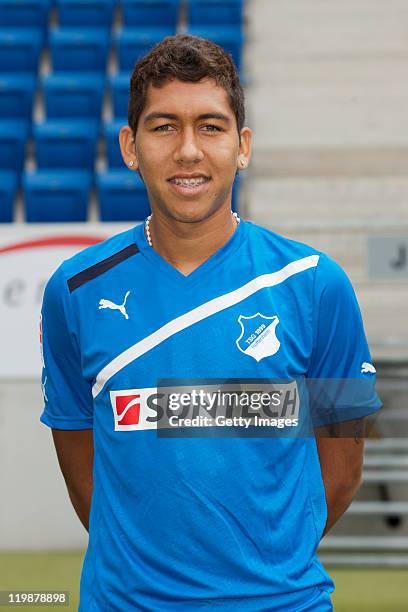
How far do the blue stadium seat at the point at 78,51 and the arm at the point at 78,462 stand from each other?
595 cm

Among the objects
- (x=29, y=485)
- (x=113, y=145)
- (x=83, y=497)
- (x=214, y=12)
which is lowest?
(x=29, y=485)

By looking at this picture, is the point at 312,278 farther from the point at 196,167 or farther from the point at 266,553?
the point at 266,553


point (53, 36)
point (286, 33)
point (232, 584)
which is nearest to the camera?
point (232, 584)

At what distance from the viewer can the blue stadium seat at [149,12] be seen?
7801 mm

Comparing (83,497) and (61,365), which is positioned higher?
(61,365)

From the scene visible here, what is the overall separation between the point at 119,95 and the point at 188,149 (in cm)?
545

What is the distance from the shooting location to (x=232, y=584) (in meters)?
1.42

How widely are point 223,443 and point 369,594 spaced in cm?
324

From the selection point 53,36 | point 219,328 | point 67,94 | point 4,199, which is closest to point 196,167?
point 219,328

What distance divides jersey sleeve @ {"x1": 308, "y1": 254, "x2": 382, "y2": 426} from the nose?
275 millimetres

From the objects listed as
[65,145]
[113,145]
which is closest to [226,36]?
[113,145]

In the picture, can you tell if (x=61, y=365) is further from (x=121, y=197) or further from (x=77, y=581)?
(x=121, y=197)

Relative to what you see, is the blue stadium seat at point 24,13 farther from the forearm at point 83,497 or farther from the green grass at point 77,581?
the forearm at point 83,497

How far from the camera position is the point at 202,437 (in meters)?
1.47
